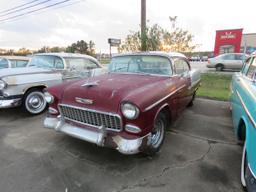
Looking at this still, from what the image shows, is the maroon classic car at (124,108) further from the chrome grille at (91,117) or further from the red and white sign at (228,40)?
the red and white sign at (228,40)

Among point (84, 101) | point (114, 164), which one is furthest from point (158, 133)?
point (84, 101)

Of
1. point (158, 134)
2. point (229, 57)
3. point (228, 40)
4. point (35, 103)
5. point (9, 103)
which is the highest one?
point (228, 40)

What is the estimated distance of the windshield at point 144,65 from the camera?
3746 millimetres

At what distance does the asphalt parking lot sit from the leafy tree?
7493mm

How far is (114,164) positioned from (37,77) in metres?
3.48

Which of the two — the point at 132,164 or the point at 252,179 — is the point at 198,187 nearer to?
the point at 252,179

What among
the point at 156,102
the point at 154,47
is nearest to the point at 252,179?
the point at 156,102

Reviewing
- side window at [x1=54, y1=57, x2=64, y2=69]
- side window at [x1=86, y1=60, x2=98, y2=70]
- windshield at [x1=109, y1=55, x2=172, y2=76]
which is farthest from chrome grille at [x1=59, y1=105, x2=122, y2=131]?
side window at [x1=86, y1=60, x2=98, y2=70]

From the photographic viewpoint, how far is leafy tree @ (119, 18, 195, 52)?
10.6 metres

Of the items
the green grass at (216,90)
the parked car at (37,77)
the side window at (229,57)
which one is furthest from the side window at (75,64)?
the side window at (229,57)

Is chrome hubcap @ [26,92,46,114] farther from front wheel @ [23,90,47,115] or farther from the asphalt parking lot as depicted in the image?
the asphalt parking lot

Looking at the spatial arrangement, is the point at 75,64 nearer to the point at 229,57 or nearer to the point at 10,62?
the point at 10,62

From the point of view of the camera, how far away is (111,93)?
266cm

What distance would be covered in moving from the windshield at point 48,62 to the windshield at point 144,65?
241 centimetres
